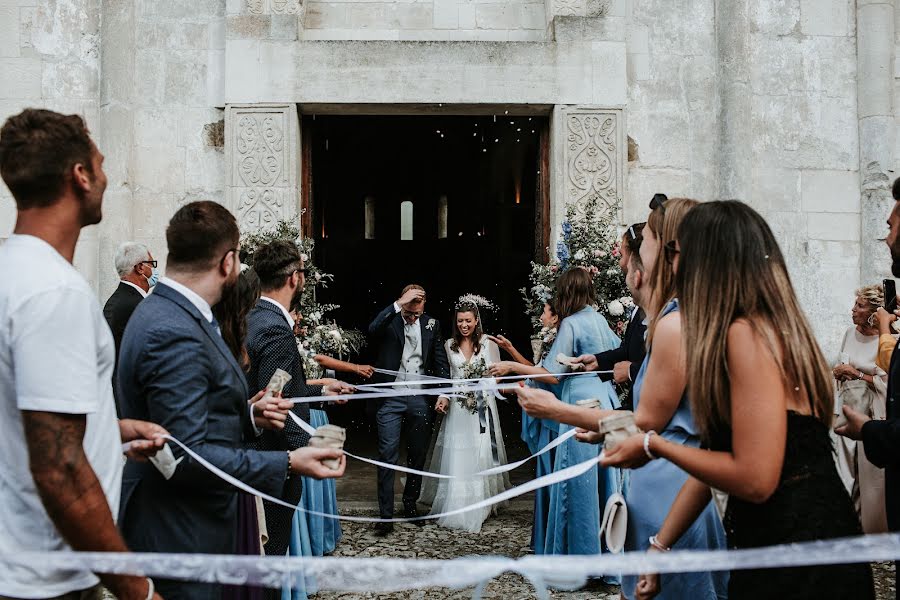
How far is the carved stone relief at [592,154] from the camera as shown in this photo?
854cm

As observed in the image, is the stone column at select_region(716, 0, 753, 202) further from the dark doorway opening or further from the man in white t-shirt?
the dark doorway opening

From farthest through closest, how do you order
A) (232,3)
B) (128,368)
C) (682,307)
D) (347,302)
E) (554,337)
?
1. (347,302)
2. (232,3)
3. (554,337)
4. (128,368)
5. (682,307)

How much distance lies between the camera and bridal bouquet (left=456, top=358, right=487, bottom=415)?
779cm

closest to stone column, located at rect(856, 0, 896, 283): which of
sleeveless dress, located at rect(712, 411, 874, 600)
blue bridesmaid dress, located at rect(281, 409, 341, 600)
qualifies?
blue bridesmaid dress, located at rect(281, 409, 341, 600)

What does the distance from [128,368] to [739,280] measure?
79.8 inches

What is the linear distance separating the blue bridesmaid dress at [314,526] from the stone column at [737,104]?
4.99 meters

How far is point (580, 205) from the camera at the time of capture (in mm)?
8500

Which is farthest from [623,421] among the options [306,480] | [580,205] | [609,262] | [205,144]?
[205,144]

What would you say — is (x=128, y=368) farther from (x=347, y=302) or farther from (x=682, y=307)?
(x=347, y=302)

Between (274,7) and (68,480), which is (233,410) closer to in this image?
(68,480)

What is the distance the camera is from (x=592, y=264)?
25.0 ft

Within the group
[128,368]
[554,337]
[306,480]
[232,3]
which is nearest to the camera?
[128,368]

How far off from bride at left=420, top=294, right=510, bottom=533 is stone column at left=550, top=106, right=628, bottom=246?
1.46 m

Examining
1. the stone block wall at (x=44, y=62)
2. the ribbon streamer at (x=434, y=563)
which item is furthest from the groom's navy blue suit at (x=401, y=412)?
the ribbon streamer at (x=434, y=563)
